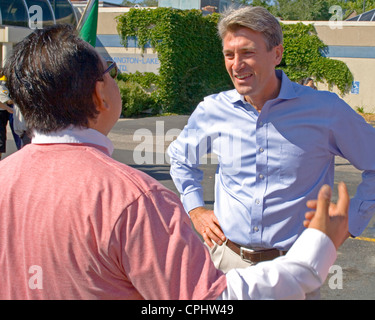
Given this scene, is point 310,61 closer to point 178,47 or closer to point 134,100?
point 178,47

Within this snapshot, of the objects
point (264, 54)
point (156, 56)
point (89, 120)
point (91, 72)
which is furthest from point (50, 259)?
point (156, 56)

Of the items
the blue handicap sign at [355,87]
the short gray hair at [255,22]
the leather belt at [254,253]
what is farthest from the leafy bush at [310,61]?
the leather belt at [254,253]

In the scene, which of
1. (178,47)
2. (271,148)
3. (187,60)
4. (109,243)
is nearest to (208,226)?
(271,148)

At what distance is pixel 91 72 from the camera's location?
1.56 meters

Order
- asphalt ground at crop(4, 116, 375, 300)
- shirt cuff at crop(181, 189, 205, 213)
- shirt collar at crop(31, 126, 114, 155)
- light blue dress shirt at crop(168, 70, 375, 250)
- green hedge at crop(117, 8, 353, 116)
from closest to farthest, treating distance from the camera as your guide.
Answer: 1. shirt collar at crop(31, 126, 114, 155)
2. light blue dress shirt at crop(168, 70, 375, 250)
3. shirt cuff at crop(181, 189, 205, 213)
4. asphalt ground at crop(4, 116, 375, 300)
5. green hedge at crop(117, 8, 353, 116)

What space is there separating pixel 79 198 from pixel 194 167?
1803 millimetres

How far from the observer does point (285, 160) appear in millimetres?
2693

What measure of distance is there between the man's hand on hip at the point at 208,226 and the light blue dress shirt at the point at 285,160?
4 cm

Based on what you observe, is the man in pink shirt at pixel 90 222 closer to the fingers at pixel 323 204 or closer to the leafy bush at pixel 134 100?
the fingers at pixel 323 204

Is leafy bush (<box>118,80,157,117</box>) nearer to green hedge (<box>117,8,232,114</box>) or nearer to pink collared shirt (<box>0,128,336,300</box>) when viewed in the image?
green hedge (<box>117,8,232,114</box>)

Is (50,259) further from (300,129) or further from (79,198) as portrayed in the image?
(300,129)

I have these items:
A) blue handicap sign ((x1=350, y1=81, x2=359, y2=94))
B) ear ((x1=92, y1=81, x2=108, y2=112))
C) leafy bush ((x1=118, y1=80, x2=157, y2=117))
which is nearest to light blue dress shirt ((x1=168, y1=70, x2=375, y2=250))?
ear ((x1=92, y1=81, x2=108, y2=112))

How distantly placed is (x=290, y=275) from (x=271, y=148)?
4.69 feet

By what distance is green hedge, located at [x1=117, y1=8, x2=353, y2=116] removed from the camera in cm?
2206
